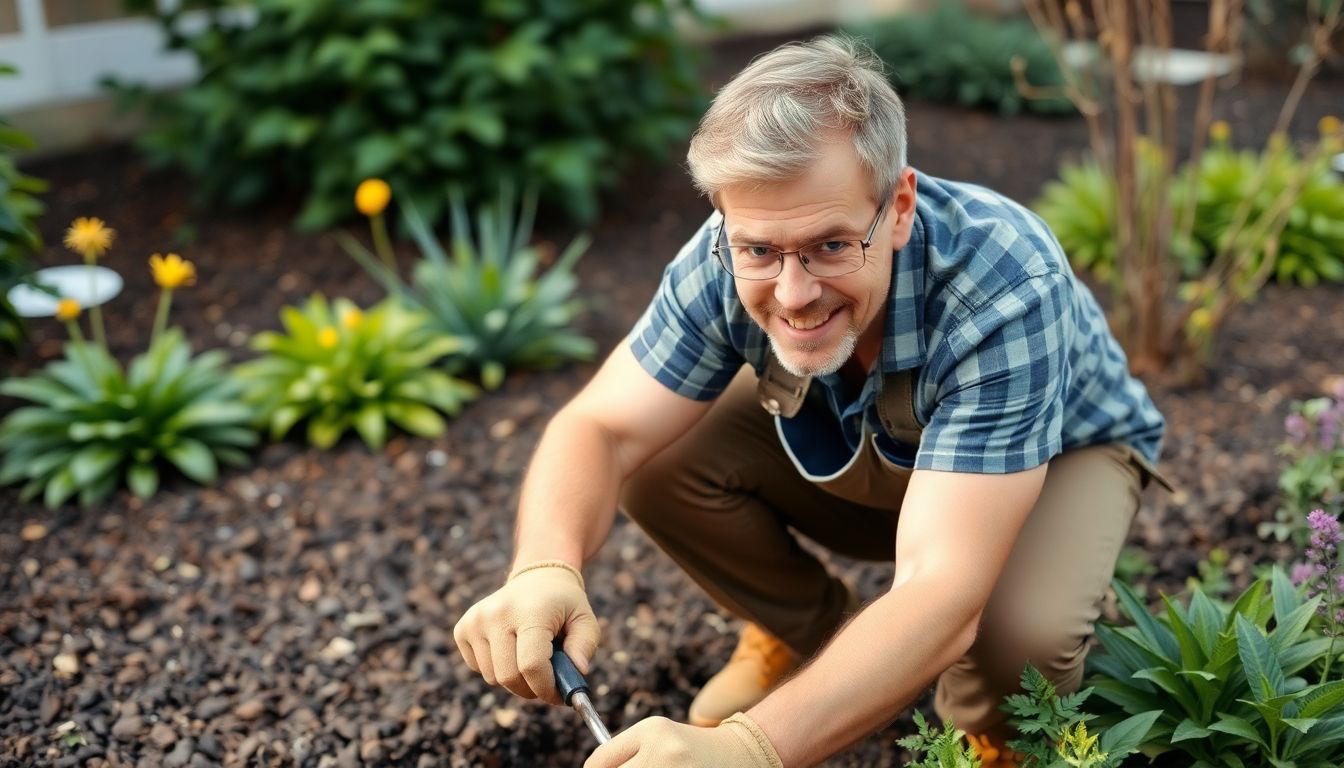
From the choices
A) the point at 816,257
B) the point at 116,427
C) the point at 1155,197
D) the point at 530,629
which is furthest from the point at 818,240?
the point at 1155,197

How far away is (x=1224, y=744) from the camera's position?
2.11m

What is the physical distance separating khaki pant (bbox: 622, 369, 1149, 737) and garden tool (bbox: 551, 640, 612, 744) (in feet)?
1.94

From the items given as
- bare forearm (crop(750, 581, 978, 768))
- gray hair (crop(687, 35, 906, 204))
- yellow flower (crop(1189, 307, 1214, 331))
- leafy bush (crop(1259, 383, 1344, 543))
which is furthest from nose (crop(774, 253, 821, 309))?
yellow flower (crop(1189, 307, 1214, 331))

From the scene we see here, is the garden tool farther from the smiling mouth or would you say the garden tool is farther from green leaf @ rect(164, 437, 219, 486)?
green leaf @ rect(164, 437, 219, 486)

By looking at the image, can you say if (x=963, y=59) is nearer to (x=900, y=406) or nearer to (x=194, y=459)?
(x=194, y=459)

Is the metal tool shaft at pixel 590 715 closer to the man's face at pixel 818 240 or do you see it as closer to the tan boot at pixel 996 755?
the man's face at pixel 818 240

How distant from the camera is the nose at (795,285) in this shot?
196 centimetres

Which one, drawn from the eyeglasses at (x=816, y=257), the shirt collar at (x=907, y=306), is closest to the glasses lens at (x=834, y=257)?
the eyeglasses at (x=816, y=257)

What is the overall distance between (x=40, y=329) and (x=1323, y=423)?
12.5 feet

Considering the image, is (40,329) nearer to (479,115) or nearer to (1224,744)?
(479,115)

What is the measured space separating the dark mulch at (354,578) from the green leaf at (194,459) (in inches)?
2.4

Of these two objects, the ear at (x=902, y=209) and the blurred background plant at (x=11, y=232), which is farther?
the blurred background plant at (x=11, y=232)

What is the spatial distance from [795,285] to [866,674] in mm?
582

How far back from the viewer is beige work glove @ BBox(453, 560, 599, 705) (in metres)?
1.96
